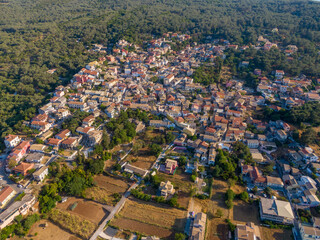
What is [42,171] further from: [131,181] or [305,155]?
[305,155]

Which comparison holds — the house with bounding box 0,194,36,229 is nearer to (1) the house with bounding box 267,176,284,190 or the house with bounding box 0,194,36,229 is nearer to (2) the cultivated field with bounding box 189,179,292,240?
(2) the cultivated field with bounding box 189,179,292,240

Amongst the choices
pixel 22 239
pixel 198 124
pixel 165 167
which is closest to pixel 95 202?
pixel 22 239

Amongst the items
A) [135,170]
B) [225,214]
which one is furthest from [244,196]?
[135,170]

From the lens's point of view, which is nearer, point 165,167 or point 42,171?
point 42,171

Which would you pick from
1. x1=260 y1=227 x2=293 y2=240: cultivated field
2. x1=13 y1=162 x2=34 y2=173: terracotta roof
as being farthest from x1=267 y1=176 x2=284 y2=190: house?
x1=13 y1=162 x2=34 y2=173: terracotta roof

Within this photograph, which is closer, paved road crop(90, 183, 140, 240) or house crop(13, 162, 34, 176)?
paved road crop(90, 183, 140, 240)

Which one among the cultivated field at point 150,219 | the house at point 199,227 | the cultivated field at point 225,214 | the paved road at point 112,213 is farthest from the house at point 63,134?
the house at point 199,227

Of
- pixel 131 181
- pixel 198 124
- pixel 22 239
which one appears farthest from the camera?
pixel 198 124
